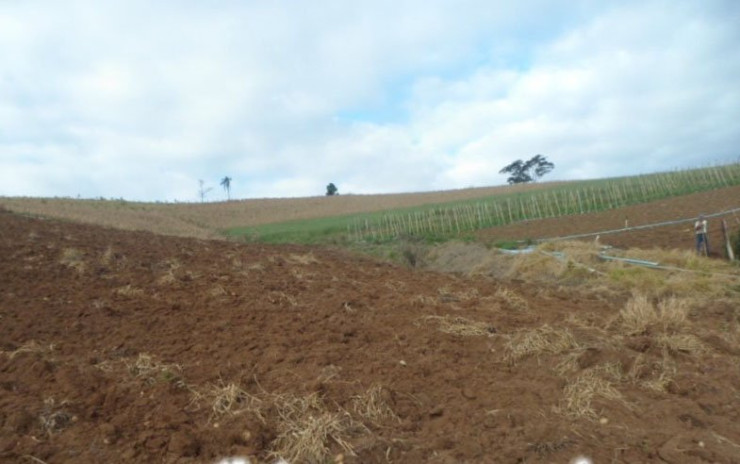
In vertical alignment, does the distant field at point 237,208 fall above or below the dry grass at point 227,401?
above

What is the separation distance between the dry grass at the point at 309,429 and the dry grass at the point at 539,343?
194 centimetres

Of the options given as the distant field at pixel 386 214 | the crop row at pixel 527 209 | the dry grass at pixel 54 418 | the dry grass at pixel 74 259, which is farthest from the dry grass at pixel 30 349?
the crop row at pixel 527 209

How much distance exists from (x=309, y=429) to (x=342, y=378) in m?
0.87

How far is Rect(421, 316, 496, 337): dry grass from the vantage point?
221 inches

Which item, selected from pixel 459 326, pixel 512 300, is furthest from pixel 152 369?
pixel 512 300

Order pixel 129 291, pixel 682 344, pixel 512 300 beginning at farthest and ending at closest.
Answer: pixel 512 300
pixel 129 291
pixel 682 344

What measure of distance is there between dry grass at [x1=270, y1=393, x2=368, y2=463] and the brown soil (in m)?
12.2

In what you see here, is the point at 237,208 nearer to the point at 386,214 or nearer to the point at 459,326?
the point at 386,214

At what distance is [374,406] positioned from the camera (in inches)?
154

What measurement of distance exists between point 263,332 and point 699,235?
1123cm

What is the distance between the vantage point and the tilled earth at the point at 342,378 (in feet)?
11.1

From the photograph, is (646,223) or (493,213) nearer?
(646,223)

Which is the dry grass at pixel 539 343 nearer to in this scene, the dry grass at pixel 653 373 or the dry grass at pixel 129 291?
the dry grass at pixel 653 373

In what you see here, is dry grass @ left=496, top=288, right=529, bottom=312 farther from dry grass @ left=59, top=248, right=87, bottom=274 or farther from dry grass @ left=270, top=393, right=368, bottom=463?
dry grass @ left=59, top=248, right=87, bottom=274
